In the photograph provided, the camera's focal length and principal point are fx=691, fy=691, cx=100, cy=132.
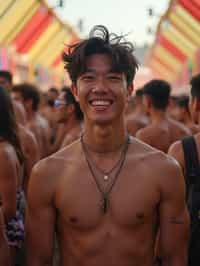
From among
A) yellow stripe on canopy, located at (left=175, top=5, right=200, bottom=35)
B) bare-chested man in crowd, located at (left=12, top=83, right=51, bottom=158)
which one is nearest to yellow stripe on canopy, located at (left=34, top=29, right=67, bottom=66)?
yellow stripe on canopy, located at (left=175, top=5, right=200, bottom=35)

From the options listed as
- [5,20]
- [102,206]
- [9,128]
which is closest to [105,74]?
[102,206]

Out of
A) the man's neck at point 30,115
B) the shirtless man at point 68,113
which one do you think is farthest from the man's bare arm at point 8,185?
the man's neck at point 30,115

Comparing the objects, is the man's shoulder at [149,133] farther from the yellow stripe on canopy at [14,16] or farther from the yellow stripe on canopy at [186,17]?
the yellow stripe on canopy at [186,17]

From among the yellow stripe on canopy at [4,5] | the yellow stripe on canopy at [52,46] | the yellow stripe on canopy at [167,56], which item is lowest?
the yellow stripe on canopy at [167,56]

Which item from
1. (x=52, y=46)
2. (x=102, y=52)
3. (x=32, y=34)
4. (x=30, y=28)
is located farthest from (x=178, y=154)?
(x=52, y=46)

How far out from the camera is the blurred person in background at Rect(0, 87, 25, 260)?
Answer: 3697mm

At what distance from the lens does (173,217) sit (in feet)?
9.34

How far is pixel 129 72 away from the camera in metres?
2.94

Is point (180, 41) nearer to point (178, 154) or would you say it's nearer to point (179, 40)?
point (179, 40)

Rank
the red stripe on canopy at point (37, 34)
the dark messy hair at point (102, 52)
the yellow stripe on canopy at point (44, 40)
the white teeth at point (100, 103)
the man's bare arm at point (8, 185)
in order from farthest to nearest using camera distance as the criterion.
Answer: the yellow stripe on canopy at point (44, 40), the red stripe on canopy at point (37, 34), the man's bare arm at point (8, 185), the dark messy hair at point (102, 52), the white teeth at point (100, 103)

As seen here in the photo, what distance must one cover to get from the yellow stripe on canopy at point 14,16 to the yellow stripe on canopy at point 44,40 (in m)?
7.76

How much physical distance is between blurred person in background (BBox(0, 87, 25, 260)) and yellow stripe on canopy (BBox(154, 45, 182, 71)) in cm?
3381

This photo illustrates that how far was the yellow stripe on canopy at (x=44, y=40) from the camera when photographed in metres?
30.5

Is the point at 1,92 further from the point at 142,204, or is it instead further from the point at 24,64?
the point at 24,64
